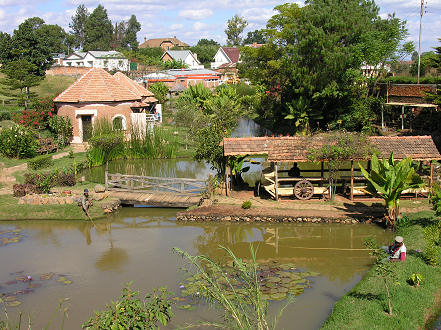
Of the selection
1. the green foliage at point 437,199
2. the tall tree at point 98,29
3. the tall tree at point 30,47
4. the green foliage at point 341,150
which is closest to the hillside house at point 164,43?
the tall tree at point 98,29

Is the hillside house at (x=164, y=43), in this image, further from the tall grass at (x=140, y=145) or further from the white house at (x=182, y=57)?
the tall grass at (x=140, y=145)

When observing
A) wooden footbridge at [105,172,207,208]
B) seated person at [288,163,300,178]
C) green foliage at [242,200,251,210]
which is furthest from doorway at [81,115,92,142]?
green foliage at [242,200,251,210]

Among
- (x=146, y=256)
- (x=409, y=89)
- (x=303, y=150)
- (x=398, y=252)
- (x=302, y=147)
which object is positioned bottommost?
(x=146, y=256)

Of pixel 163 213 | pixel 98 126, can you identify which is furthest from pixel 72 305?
pixel 98 126

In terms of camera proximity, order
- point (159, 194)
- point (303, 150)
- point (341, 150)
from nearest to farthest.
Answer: point (341, 150) → point (303, 150) → point (159, 194)

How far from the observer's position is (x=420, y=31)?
32.1m

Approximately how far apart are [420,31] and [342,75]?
8645 mm

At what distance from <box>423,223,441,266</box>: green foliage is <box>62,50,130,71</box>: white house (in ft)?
159

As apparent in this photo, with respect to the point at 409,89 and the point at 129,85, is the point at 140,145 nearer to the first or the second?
the point at 129,85

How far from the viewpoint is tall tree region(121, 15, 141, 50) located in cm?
10356

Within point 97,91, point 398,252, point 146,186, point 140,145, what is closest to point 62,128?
point 97,91

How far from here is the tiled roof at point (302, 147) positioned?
55.1 ft

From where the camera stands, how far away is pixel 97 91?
2855 cm

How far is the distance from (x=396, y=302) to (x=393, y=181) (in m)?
5.69
